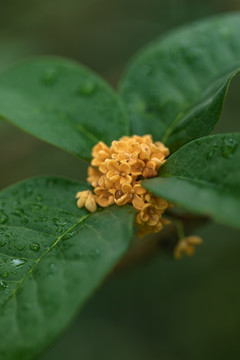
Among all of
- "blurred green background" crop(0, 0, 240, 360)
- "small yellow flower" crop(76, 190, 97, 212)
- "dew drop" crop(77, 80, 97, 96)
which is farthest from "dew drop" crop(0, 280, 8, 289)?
"blurred green background" crop(0, 0, 240, 360)

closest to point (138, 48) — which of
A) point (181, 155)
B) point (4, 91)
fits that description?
point (4, 91)

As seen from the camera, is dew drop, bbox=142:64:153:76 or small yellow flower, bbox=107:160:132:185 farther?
dew drop, bbox=142:64:153:76

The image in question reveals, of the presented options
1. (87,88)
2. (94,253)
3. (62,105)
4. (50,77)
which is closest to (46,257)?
(94,253)

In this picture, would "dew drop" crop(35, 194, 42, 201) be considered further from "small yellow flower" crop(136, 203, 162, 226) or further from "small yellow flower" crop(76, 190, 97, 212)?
"small yellow flower" crop(136, 203, 162, 226)

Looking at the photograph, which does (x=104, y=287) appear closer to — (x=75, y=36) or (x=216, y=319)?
(x=216, y=319)

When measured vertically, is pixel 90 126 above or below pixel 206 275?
above

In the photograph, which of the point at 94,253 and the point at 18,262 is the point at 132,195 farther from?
the point at 18,262
